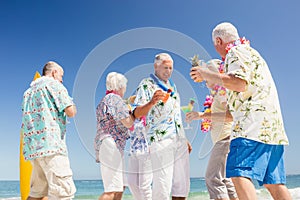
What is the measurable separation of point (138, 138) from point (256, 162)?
144 cm

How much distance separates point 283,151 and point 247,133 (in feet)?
1.04

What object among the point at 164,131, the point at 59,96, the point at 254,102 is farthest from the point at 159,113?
the point at 254,102

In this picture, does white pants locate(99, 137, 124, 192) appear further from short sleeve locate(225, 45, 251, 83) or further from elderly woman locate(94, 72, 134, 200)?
short sleeve locate(225, 45, 251, 83)

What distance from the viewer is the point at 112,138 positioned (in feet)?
11.5

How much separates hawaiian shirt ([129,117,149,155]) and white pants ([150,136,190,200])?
0.10 m

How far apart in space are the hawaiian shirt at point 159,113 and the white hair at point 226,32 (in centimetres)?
97

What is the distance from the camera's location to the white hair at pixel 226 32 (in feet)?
8.54

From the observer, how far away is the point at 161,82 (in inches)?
137

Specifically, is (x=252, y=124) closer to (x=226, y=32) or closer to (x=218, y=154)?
(x=226, y=32)

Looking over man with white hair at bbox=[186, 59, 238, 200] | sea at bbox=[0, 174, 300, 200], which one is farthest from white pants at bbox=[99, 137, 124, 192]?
sea at bbox=[0, 174, 300, 200]

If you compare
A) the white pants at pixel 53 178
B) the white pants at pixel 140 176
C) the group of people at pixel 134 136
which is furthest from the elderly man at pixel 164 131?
the white pants at pixel 53 178

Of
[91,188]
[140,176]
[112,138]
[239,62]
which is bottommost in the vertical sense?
[91,188]

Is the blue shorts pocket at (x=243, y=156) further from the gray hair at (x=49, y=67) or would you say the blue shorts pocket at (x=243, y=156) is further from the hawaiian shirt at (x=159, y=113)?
the gray hair at (x=49, y=67)

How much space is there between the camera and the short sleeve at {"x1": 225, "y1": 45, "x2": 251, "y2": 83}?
2.30 meters
